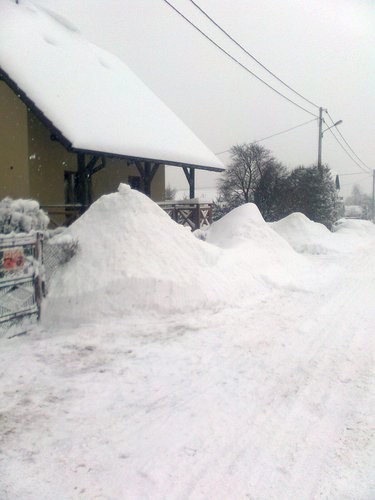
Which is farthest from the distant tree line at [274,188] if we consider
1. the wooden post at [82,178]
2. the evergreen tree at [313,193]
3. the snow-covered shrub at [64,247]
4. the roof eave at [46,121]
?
the snow-covered shrub at [64,247]

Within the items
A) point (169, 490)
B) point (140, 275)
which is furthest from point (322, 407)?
point (140, 275)

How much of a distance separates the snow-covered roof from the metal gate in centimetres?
499

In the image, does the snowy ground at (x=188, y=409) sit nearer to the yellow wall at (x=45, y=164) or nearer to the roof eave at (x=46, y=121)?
the roof eave at (x=46, y=121)

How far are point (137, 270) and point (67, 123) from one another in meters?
6.02

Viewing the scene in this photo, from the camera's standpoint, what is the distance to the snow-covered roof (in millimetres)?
11492

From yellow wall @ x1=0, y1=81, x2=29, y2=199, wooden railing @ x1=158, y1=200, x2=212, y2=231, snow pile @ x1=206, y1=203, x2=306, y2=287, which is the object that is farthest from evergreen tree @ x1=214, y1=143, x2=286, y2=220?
yellow wall @ x1=0, y1=81, x2=29, y2=199

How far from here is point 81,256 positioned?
7.02m

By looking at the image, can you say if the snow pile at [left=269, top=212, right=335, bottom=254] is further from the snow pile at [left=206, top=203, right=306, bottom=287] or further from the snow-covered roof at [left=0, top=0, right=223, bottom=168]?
the snow pile at [left=206, top=203, right=306, bottom=287]

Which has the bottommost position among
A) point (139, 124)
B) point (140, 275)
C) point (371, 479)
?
point (371, 479)

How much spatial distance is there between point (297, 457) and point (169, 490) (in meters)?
0.98

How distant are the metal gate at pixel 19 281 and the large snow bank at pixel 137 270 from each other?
0.30m

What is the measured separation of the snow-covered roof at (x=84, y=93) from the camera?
452 inches

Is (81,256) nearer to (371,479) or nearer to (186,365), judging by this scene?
(186,365)

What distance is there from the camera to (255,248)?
11023mm
